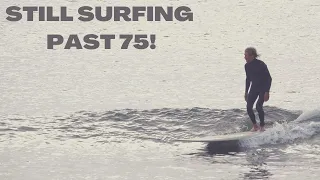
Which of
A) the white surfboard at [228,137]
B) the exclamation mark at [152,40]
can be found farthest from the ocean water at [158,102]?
the exclamation mark at [152,40]

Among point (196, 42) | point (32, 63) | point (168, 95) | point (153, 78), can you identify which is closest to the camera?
point (168, 95)

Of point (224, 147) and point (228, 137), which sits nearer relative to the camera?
point (224, 147)

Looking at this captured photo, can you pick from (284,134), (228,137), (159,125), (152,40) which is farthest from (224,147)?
(152,40)

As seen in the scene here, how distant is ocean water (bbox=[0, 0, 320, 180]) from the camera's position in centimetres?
2253

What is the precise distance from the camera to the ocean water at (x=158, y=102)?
22.5 m

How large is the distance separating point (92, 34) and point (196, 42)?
6.51 meters

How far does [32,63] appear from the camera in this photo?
4456 cm

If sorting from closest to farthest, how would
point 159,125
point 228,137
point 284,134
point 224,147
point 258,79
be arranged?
point 224,147 < point 228,137 < point 258,79 < point 284,134 < point 159,125

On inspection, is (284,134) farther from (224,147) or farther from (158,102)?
(158,102)

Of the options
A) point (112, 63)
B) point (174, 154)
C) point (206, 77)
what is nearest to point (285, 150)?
point (174, 154)

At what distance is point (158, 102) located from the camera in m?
32.6

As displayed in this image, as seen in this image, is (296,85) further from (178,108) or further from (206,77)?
(178,108)

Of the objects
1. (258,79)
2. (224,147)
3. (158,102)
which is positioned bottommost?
(224,147)

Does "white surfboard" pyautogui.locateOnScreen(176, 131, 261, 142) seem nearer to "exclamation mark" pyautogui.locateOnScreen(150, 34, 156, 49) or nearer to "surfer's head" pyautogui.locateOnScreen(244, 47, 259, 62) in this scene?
"surfer's head" pyautogui.locateOnScreen(244, 47, 259, 62)
